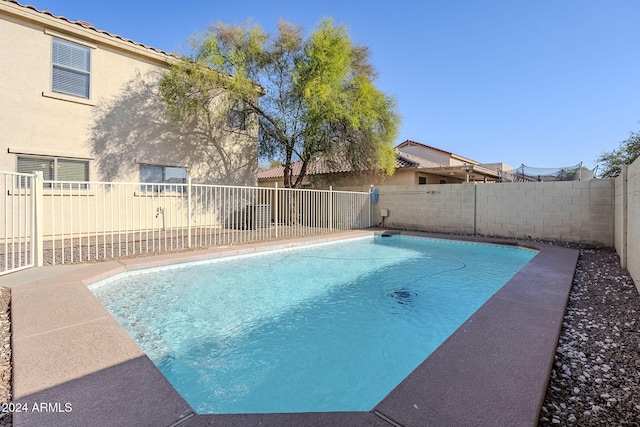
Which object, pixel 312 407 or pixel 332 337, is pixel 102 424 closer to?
pixel 312 407

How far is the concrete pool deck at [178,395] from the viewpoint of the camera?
4.97ft

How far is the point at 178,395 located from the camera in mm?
1705

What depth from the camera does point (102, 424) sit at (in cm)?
145

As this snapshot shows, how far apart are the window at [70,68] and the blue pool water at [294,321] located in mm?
5874

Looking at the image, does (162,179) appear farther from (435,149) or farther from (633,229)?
(435,149)

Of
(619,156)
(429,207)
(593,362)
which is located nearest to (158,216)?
(429,207)

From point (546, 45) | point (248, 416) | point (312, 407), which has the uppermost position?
point (546, 45)

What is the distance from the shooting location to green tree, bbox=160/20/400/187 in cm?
921

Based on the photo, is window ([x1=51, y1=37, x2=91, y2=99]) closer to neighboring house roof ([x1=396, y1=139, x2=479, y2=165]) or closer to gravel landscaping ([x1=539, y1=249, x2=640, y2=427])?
gravel landscaping ([x1=539, y1=249, x2=640, y2=427])

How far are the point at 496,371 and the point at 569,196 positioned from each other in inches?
333

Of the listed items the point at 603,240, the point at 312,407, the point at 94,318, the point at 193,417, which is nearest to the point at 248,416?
the point at 193,417

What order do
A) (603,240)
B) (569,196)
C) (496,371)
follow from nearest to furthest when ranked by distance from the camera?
(496,371)
(603,240)
(569,196)

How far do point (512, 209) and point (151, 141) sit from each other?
11.2 m

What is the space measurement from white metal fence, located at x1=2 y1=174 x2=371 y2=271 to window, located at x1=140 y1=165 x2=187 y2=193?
122 millimetres
